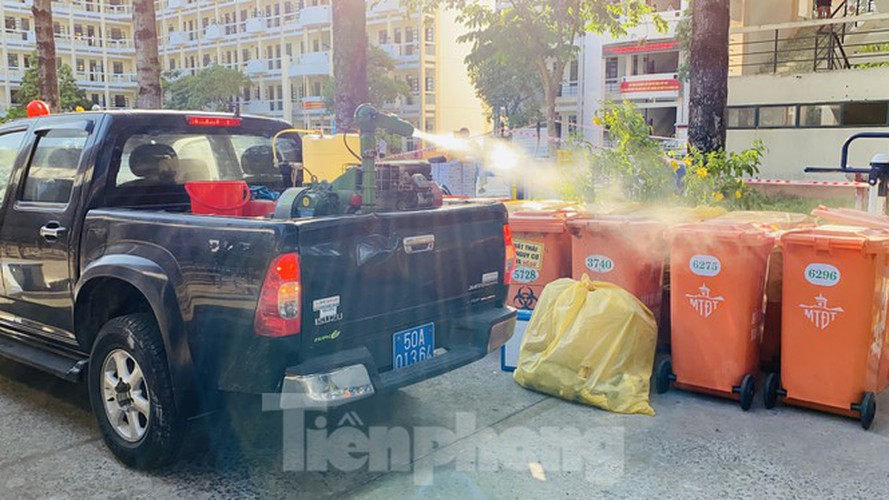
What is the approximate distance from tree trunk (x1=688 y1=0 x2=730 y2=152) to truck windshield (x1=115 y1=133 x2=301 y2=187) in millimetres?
4596

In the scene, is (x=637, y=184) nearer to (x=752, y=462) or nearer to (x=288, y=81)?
(x=752, y=462)

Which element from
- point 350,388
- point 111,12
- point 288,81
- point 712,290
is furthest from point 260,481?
point 111,12

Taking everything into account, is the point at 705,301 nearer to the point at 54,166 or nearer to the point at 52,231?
the point at 52,231

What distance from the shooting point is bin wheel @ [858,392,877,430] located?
13.6ft

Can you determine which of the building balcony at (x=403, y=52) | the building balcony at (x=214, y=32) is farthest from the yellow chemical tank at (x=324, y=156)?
the building balcony at (x=214, y=32)

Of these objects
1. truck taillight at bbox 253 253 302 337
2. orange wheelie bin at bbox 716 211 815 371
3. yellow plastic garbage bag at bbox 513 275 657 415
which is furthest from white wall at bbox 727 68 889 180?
truck taillight at bbox 253 253 302 337

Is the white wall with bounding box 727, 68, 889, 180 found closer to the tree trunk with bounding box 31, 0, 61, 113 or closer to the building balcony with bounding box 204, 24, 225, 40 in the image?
the tree trunk with bounding box 31, 0, 61, 113

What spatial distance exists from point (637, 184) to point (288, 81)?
4509 centimetres

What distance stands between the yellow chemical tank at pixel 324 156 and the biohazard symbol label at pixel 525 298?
68.1 inches

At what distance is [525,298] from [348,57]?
4.00 metres

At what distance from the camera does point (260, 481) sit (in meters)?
3.64

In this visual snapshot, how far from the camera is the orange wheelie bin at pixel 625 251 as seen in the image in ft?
16.6

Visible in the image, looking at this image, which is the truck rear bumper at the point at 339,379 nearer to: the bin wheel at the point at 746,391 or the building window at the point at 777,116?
the bin wheel at the point at 746,391

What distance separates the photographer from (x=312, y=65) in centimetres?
4584
